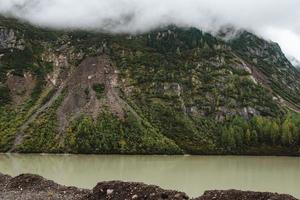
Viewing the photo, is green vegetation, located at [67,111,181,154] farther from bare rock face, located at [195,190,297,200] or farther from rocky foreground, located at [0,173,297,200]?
bare rock face, located at [195,190,297,200]

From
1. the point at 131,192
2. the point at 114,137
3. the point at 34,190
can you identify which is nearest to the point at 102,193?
the point at 131,192

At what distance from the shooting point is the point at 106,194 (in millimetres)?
30906

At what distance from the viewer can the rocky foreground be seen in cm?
2608

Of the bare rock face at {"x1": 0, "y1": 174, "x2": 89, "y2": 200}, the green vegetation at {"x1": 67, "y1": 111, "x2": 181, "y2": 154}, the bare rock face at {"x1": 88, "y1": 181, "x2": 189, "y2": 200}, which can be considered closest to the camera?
the bare rock face at {"x1": 88, "y1": 181, "x2": 189, "y2": 200}

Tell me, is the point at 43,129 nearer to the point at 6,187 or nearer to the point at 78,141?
the point at 78,141

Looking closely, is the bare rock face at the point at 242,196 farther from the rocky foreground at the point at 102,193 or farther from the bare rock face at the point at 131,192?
the bare rock face at the point at 131,192

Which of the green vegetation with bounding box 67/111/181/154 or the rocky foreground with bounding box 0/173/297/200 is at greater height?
the green vegetation with bounding box 67/111/181/154

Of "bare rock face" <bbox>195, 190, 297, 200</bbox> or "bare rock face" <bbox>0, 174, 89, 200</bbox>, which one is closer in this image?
"bare rock face" <bbox>195, 190, 297, 200</bbox>

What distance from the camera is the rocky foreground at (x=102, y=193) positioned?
26.1 metres

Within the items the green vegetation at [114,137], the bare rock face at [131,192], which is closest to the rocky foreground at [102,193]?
the bare rock face at [131,192]

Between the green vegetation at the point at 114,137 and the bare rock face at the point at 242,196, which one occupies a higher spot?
the green vegetation at the point at 114,137

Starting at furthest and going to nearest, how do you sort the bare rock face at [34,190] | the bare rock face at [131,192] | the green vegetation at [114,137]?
the green vegetation at [114,137] < the bare rock face at [34,190] < the bare rock face at [131,192]

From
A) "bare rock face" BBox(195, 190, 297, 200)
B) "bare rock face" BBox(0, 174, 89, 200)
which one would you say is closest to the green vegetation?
"bare rock face" BBox(0, 174, 89, 200)

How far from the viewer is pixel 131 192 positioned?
29516 millimetres
